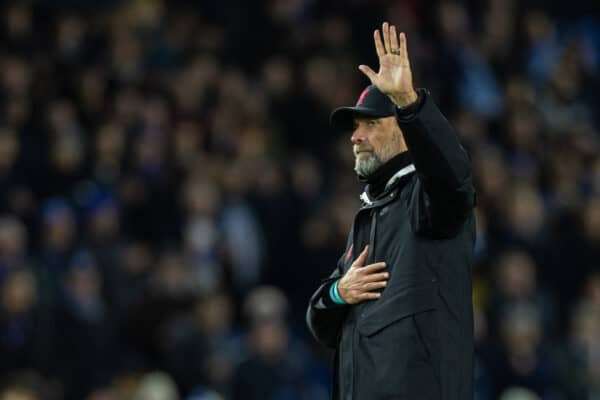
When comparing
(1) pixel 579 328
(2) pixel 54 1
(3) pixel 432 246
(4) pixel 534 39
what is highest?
(2) pixel 54 1

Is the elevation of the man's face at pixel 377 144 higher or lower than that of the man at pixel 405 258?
higher

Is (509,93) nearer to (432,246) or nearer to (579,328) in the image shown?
(579,328)

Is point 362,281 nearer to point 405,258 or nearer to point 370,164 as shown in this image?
point 405,258

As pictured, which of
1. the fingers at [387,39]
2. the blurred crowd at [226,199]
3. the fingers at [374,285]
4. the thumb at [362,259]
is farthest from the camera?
the blurred crowd at [226,199]

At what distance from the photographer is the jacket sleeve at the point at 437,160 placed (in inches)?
173

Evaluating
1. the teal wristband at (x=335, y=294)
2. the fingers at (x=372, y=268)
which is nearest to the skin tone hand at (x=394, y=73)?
the fingers at (x=372, y=268)

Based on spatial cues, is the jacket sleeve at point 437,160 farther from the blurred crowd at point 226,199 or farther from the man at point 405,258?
the blurred crowd at point 226,199

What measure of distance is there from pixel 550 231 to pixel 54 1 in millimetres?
5231

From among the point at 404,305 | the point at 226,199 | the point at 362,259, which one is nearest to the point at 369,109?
the point at 362,259

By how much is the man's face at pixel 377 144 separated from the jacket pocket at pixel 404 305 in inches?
20.3

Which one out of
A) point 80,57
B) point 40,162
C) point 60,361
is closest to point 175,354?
point 60,361

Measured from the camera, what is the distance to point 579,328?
11.2m

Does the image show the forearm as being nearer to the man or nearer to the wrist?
the man

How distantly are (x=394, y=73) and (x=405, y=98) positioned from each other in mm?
97
